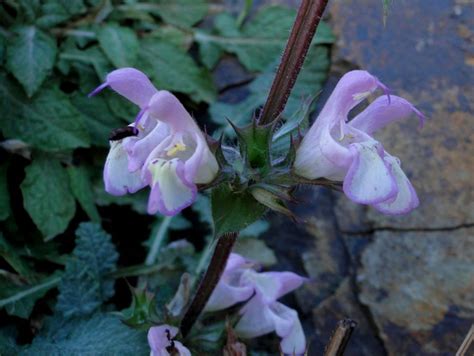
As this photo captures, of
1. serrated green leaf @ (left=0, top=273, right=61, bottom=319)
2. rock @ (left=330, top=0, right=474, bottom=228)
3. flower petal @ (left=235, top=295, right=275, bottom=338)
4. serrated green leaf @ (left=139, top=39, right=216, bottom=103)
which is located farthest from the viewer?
serrated green leaf @ (left=139, top=39, right=216, bottom=103)

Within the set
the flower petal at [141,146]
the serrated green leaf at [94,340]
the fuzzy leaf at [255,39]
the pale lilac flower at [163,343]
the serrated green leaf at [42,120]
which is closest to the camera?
the flower petal at [141,146]

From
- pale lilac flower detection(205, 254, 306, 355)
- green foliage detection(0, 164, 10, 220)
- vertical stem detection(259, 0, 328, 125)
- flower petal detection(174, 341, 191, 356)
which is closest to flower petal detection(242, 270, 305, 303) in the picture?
pale lilac flower detection(205, 254, 306, 355)

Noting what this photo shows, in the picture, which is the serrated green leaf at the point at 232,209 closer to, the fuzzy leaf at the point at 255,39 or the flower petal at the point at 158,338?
the flower petal at the point at 158,338

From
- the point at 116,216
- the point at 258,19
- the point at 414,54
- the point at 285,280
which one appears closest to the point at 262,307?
the point at 285,280

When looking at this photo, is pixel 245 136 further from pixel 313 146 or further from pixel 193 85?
pixel 193 85

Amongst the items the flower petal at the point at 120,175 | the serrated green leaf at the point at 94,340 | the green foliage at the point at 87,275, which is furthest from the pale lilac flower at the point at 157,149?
the green foliage at the point at 87,275

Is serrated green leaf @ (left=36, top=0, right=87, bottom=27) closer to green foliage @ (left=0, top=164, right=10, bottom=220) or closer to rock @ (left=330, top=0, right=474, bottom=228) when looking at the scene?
green foliage @ (left=0, top=164, right=10, bottom=220)
